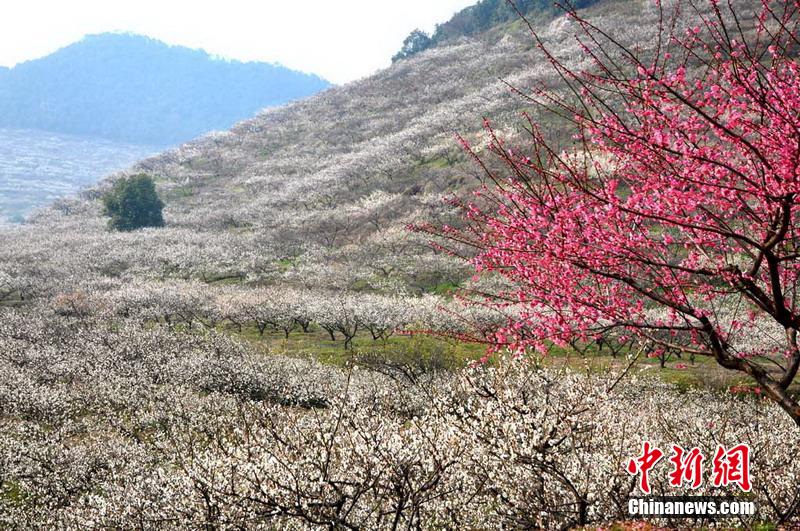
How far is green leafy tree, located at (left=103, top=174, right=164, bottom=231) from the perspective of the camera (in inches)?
2985

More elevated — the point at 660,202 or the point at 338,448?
the point at 660,202

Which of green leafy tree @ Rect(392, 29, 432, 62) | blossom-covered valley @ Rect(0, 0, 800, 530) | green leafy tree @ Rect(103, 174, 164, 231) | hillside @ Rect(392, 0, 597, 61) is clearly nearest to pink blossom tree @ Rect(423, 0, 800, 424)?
blossom-covered valley @ Rect(0, 0, 800, 530)

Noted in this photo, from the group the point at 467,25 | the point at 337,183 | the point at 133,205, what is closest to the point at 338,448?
the point at 133,205

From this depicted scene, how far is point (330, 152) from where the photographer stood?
347 feet

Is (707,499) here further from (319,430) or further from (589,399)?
(319,430)

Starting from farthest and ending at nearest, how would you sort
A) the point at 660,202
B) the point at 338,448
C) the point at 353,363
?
the point at 353,363 < the point at 338,448 < the point at 660,202

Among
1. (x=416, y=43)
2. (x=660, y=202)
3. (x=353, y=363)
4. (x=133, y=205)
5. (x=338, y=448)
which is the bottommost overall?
(x=353, y=363)

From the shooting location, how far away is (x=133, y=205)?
250 feet

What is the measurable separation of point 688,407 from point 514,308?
19064 millimetres

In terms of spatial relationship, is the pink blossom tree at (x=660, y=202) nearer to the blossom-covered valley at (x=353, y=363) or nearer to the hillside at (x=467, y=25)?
the blossom-covered valley at (x=353, y=363)

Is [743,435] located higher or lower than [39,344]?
higher

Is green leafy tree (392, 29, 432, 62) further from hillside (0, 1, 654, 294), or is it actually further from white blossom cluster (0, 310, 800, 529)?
white blossom cluster (0, 310, 800, 529)

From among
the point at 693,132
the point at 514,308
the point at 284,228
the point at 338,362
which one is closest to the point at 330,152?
the point at 284,228

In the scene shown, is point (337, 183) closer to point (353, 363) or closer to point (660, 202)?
point (353, 363)
